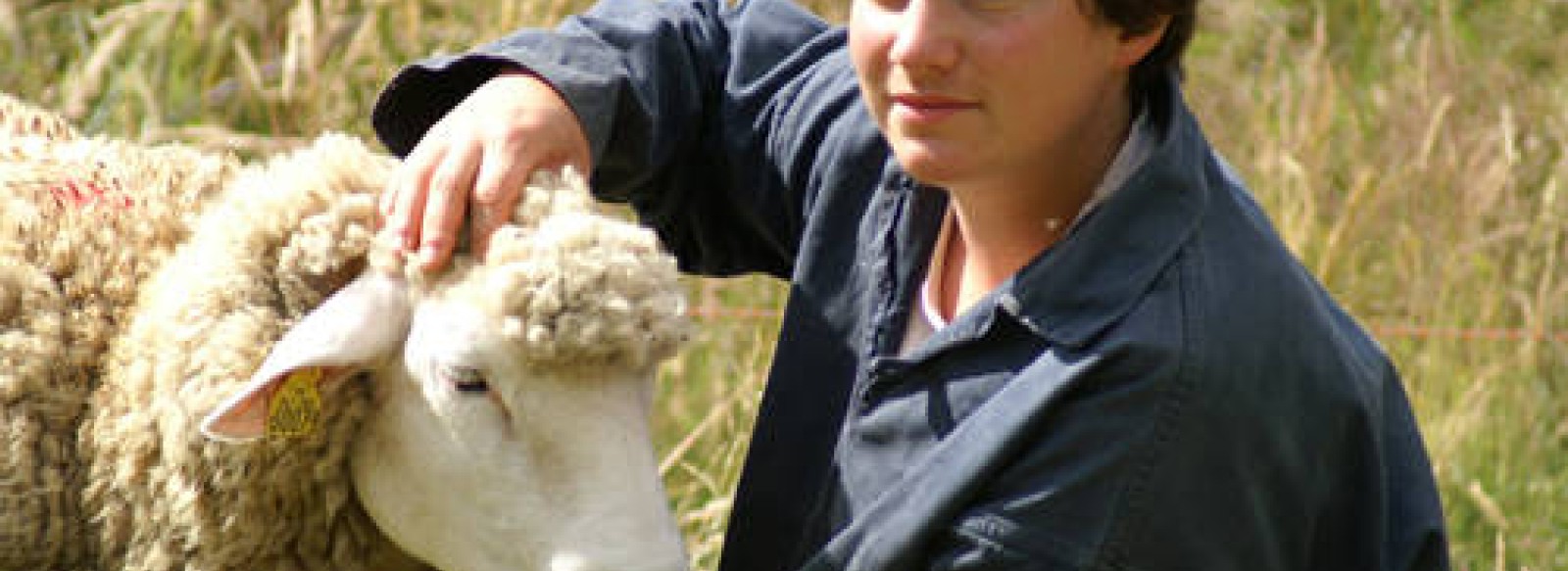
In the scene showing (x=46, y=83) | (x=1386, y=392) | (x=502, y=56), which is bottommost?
(x=46, y=83)

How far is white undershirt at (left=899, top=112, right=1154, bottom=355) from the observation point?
2268 mm

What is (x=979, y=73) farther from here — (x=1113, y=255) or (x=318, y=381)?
(x=318, y=381)

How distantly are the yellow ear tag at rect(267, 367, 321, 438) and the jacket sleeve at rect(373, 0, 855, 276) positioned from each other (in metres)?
0.43

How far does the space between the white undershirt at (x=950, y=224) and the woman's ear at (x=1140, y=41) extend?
0.25 ft

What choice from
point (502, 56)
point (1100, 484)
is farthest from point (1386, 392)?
point (502, 56)

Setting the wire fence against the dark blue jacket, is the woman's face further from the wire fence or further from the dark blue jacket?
the wire fence

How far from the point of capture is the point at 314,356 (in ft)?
7.19

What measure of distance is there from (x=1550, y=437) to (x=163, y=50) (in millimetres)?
3000

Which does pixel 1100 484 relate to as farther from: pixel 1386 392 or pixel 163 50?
pixel 163 50

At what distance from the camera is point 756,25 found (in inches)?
109

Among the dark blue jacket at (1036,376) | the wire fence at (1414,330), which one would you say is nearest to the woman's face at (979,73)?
the dark blue jacket at (1036,376)

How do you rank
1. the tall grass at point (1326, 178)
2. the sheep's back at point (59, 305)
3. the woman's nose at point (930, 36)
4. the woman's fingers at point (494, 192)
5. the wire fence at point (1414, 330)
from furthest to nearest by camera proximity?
the wire fence at point (1414, 330), the tall grass at point (1326, 178), the sheep's back at point (59, 305), the woman's fingers at point (494, 192), the woman's nose at point (930, 36)

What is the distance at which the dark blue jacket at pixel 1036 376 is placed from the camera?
7.07 ft

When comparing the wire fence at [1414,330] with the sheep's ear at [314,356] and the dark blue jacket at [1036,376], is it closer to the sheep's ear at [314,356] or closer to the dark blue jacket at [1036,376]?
the dark blue jacket at [1036,376]
